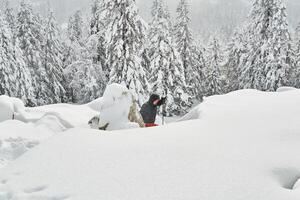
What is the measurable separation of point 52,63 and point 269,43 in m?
22.2

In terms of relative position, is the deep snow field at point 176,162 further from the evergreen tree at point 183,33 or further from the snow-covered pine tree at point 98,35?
the evergreen tree at point 183,33

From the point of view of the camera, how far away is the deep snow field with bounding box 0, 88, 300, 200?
364 centimetres

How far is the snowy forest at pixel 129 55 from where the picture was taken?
68.1 feet

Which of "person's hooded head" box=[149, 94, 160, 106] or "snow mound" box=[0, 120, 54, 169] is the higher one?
"person's hooded head" box=[149, 94, 160, 106]

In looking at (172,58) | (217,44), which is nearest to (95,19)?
(172,58)

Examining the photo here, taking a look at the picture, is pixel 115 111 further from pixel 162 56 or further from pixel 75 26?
pixel 75 26

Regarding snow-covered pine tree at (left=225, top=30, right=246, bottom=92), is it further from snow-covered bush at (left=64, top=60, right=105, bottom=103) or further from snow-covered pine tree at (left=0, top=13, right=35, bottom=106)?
snow-covered pine tree at (left=0, top=13, right=35, bottom=106)

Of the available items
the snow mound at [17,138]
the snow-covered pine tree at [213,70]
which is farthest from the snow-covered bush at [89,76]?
the snow mound at [17,138]

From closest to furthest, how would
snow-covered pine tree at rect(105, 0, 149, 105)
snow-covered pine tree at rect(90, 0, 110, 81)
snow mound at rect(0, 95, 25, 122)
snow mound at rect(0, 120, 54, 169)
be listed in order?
snow mound at rect(0, 120, 54, 169) → snow mound at rect(0, 95, 25, 122) → snow-covered pine tree at rect(105, 0, 149, 105) → snow-covered pine tree at rect(90, 0, 110, 81)

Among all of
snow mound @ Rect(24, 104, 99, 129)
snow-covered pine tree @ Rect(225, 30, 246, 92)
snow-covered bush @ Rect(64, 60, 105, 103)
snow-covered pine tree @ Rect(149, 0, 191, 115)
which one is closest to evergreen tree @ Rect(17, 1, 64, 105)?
snow-covered bush @ Rect(64, 60, 105, 103)

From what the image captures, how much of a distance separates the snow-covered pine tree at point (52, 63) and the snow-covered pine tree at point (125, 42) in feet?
53.9

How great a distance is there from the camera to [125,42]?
20.7 metres

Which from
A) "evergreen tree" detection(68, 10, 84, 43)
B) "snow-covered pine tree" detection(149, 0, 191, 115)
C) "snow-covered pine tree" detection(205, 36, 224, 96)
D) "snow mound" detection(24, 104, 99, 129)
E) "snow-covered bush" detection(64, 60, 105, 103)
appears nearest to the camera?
"snow mound" detection(24, 104, 99, 129)

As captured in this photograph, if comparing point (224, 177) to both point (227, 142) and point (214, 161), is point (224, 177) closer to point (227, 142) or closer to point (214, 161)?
point (214, 161)
